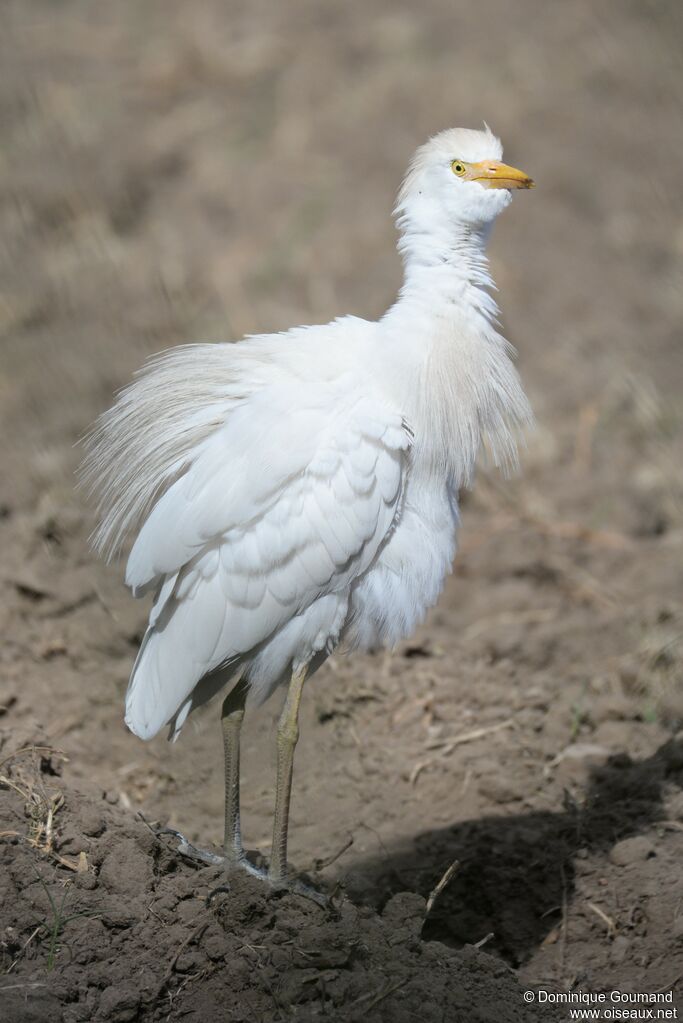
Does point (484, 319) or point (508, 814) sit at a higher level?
point (484, 319)

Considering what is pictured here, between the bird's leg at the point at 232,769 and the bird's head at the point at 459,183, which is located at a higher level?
the bird's head at the point at 459,183

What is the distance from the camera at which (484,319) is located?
3.85 meters

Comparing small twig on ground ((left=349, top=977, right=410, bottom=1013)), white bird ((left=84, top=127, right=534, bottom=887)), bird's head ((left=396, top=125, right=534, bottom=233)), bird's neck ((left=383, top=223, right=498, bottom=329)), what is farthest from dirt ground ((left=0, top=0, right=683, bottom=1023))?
bird's head ((left=396, top=125, right=534, bottom=233))

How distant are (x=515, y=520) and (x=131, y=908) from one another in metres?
3.67

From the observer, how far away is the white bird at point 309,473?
11.5 ft

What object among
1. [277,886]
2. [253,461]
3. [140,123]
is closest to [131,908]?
[277,886]

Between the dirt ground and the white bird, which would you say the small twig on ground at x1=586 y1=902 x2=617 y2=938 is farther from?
the white bird

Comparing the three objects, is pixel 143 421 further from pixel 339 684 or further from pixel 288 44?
pixel 288 44

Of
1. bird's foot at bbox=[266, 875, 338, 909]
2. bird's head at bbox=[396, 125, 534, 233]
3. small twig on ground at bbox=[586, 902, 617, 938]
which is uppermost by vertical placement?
bird's head at bbox=[396, 125, 534, 233]

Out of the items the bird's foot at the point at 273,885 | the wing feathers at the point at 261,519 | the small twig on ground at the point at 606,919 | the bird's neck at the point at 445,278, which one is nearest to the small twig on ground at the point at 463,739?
the small twig on ground at the point at 606,919

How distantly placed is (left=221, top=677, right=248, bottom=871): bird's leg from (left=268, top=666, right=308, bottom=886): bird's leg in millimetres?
133

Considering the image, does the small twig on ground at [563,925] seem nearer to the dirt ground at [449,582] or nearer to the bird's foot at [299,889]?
the dirt ground at [449,582]

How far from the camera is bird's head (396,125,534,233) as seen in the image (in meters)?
3.70

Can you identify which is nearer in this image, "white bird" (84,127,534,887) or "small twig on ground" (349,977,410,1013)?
"small twig on ground" (349,977,410,1013)
